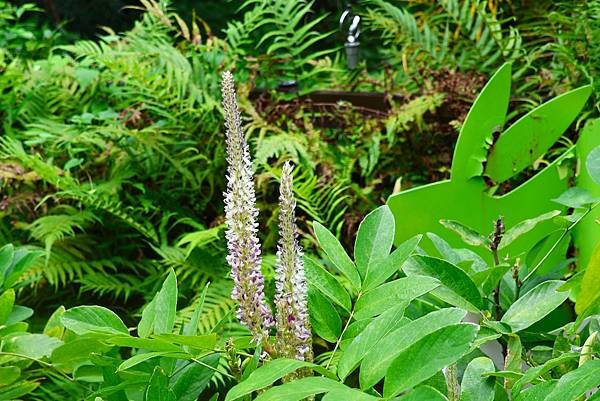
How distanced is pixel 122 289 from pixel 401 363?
1.71m

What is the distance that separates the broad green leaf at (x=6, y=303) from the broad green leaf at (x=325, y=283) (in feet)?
1.41

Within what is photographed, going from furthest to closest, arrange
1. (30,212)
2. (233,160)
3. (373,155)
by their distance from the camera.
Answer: (30,212), (373,155), (233,160)

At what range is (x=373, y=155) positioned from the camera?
1.97 meters

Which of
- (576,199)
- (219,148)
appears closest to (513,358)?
(576,199)

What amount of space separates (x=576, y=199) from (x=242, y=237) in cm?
39

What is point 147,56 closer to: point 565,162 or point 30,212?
point 30,212

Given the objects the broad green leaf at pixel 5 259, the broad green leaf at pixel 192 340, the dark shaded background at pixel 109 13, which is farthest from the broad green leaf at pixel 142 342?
the dark shaded background at pixel 109 13

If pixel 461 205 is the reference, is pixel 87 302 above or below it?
below

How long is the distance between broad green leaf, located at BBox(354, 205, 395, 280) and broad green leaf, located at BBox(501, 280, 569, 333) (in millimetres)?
107

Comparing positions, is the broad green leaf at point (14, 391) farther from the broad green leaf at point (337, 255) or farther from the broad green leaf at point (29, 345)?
the broad green leaf at point (337, 255)

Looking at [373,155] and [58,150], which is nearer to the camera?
[373,155]

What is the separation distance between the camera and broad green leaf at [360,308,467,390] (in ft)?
1.56

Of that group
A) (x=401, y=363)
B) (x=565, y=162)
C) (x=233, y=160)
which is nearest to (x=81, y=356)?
(x=233, y=160)

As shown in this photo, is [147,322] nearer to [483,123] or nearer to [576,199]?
[576,199]
